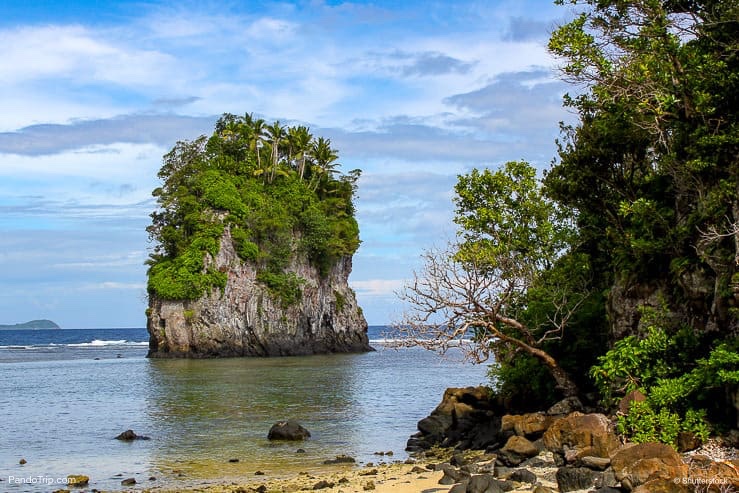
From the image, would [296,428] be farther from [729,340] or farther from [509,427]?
[729,340]

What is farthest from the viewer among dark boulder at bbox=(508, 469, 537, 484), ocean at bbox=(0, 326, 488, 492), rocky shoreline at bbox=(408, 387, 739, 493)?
ocean at bbox=(0, 326, 488, 492)

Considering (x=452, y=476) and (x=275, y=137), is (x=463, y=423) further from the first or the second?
(x=275, y=137)

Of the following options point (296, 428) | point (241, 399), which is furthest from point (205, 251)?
point (296, 428)

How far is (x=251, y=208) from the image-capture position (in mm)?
57906

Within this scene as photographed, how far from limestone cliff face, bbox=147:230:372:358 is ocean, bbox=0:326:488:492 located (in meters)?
10.3

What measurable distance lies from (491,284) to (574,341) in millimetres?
2966

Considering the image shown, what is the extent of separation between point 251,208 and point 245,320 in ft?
28.9

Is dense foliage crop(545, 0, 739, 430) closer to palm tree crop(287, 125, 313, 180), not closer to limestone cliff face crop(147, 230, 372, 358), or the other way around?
limestone cliff face crop(147, 230, 372, 358)

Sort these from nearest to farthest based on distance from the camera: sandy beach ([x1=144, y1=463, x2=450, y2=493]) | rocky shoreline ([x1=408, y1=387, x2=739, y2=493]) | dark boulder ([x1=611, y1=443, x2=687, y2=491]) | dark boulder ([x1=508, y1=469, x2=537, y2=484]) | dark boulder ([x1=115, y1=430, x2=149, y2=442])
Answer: rocky shoreline ([x1=408, y1=387, x2=739, y2=493]), dark boulder ([x1=611, y1=443, x2=687, y2=491]), dark boulder ([x1=508, y1=469, x2=537, y2=484]), sandy beach ([x1=144, y1=463, x2=450, y2=493]), dark boulder ([x1=115, y1=430, x2=149, y2=442])

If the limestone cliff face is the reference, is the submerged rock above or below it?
below

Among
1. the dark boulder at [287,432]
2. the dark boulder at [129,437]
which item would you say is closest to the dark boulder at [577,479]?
the dark boulder at [287,432]

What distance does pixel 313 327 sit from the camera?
61.0m

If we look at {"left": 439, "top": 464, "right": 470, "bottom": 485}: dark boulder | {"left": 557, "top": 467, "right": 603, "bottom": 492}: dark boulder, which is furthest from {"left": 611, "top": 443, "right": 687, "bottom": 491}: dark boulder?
{"left": 439, "top": 464, "right": 470, "bottom": 485}: dark boulder

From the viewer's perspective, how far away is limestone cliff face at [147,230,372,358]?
53.9 meters
